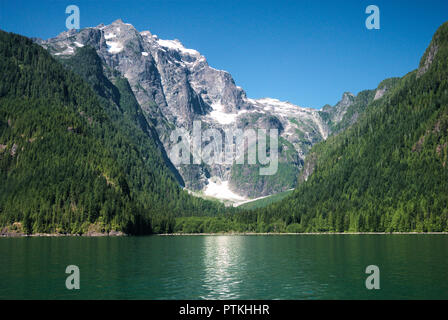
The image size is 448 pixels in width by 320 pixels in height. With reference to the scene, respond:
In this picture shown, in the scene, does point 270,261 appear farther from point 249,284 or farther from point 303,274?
point 249,284

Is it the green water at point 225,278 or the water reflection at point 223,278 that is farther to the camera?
the water reflection at point 223,278

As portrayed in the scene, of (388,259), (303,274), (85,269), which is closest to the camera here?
(303,274)

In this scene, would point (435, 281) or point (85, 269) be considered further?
point (85, 269)

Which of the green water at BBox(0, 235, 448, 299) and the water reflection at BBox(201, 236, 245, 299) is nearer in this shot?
the green water at BBox(0, 235, 448, 299)
